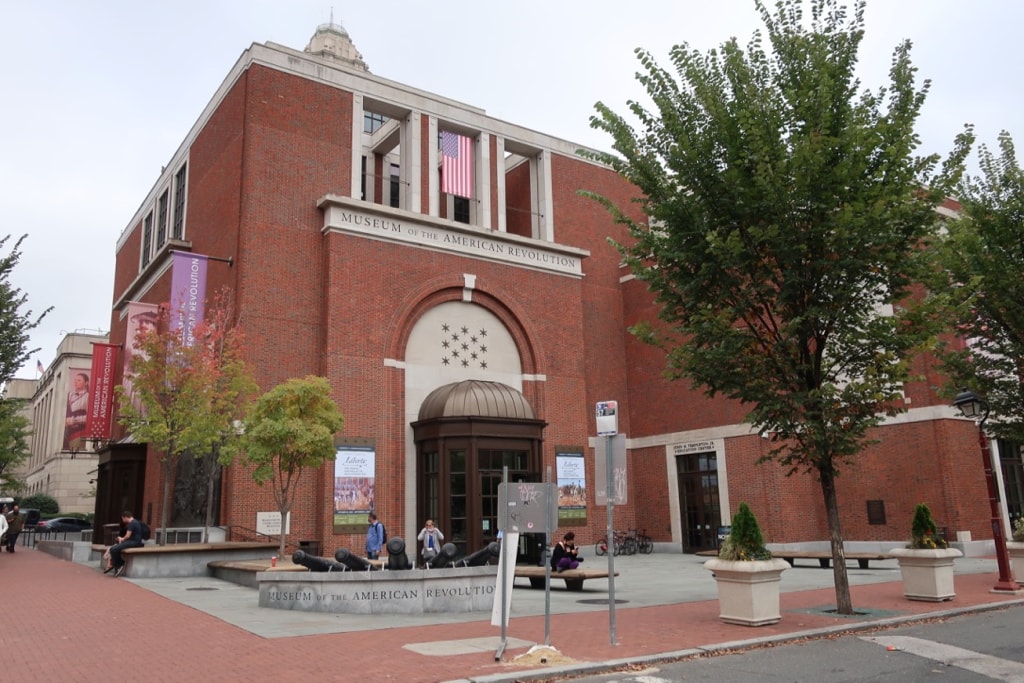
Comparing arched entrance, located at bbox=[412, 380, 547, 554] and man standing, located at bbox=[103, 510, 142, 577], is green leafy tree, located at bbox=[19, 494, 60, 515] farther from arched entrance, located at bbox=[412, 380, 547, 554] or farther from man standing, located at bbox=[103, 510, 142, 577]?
arched entrance, located at bbox=[412, 380, 547, 554]

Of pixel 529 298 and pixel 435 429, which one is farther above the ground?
pixel 529 298

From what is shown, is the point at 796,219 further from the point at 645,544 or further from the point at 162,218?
the point at 162,218

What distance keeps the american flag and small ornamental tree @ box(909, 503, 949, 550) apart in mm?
17665

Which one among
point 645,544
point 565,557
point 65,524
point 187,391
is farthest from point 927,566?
point 65,524

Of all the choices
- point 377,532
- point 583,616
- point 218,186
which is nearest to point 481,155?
point 218,186

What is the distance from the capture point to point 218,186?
25.7 m

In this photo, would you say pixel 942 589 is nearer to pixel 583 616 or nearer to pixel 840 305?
pixel 840 305

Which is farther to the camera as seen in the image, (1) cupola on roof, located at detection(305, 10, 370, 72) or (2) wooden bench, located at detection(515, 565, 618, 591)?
(1) cupola on roof, located at detection(305, 10, 370, 72)

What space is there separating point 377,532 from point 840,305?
432 inches

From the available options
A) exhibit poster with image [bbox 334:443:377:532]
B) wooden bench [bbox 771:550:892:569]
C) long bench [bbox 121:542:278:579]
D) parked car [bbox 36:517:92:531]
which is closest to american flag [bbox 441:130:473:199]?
exhibit poster with image [bbox 334:443:377:532]

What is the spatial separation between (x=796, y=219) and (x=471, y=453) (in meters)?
12.1

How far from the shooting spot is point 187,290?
2384 cm

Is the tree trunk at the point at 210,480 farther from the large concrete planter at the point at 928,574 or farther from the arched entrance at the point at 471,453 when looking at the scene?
the large concrete planter at the point at 928,574

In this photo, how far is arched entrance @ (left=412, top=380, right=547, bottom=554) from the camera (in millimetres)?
21797
